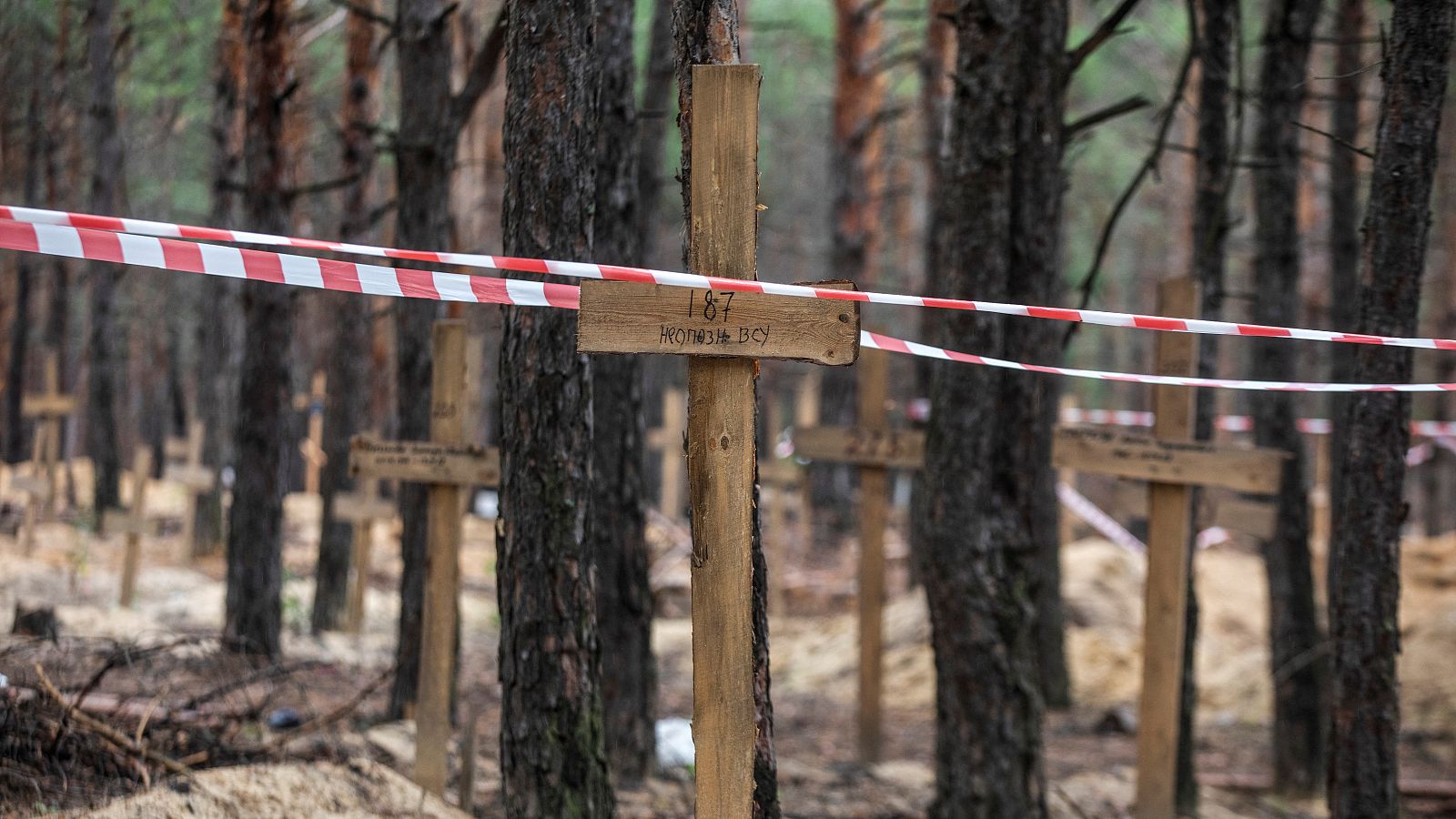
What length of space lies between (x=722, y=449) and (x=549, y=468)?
143 centimetres

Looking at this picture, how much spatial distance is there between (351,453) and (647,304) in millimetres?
2707

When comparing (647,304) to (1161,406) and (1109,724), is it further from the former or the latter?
(1109,724)

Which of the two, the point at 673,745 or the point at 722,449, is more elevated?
the point at 722,449

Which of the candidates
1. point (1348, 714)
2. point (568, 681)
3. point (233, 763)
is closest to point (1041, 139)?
point (1348, 714)

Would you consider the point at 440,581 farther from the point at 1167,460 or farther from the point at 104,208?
the point at 104,208

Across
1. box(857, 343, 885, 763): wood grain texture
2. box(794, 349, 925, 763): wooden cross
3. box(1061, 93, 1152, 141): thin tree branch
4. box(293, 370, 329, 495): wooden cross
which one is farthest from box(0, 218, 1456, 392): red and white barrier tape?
box(293, 370, 329, 495): wooden cross

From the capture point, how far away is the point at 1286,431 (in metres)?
7.17

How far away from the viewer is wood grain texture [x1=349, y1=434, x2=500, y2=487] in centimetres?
486

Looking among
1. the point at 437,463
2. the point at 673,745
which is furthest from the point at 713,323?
the point at 673,745

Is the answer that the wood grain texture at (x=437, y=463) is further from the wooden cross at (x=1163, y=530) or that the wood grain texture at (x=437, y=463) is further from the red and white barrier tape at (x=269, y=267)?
the wooden cross at (x=1163, y=530)

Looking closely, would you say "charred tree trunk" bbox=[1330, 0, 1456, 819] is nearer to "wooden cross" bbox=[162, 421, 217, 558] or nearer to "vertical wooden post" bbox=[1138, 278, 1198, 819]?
"vertical wooden post" bbox=[1138, 278, 1198, 819]

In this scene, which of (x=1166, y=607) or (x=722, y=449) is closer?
(x=722, y=449)

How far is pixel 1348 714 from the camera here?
4754 millimetres

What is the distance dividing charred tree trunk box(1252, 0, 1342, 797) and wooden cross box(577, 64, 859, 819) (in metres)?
5.09
